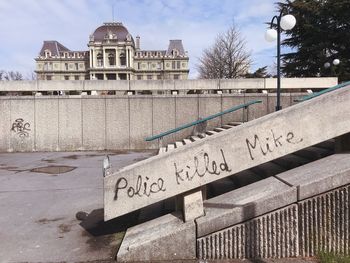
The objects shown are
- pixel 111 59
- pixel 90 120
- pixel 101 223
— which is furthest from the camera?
pixel 111 59

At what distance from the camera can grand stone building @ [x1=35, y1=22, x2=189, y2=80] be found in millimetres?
96438

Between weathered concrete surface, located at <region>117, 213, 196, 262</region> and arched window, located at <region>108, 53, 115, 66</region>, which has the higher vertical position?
arched window, located at <region>108, 53, 115, 66</region>

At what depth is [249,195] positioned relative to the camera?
13.2 ft

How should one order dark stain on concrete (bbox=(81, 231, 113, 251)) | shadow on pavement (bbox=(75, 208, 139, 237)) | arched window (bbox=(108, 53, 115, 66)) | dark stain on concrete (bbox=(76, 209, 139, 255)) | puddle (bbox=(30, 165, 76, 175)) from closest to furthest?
dark stain on concrete (bbox=(81, 231, 113, 251))
dark stain on concrete (bbox=(76, 209, 139, 255))
shadow on pavement (bbox=(75, 208, 139, 237))
puddle (bbox=(30, 165, 76, 175))
arched window (bbox=(108, 53, 115, 66))

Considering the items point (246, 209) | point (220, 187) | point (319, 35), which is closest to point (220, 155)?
point (246, 209)

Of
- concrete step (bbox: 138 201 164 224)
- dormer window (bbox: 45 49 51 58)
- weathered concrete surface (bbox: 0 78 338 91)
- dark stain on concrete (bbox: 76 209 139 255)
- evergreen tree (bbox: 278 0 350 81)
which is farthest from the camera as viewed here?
dormer window (bbox: 45 49 51 58)

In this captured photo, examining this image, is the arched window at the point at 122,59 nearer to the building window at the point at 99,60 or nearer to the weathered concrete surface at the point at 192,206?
the building window at the point at 99,60

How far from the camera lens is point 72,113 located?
42.9 ft

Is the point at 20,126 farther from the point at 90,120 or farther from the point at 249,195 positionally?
the point at 249,195

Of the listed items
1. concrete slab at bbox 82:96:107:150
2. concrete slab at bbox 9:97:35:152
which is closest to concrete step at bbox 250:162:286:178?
concrete slab at bbox 82:96:107:150

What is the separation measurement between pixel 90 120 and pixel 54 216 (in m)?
8.12

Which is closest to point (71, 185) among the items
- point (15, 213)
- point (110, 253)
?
point (15, 213)

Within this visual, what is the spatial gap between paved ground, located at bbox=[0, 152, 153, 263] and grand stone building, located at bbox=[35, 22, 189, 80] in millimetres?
88978

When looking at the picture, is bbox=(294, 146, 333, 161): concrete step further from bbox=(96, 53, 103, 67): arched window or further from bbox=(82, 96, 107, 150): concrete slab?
bbox=(96, 53, 103, 67): arched window
